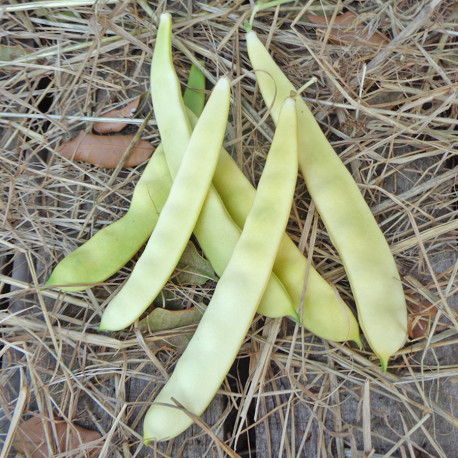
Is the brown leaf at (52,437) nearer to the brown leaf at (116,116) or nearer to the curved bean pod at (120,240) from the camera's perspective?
the curved bean pod at (120,240)

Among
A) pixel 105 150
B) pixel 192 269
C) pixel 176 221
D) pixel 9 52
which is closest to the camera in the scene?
pixel 176 221

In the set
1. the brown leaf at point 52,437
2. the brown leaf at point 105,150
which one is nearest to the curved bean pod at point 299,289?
the brown leaf at point 105,150

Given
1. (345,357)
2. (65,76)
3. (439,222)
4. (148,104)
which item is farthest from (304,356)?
(65,76)

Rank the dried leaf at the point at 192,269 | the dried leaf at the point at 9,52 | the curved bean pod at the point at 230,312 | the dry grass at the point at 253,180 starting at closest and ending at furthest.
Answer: the curved bean pod at the point at 230,312, the dry grass at the point at 253,180, the dried leaf at the point at 192,269, the dried leaf at the point at 9,52

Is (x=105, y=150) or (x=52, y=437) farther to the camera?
(x=105, y=150)

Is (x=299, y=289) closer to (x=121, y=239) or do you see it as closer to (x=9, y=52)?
(x=121, y=239)

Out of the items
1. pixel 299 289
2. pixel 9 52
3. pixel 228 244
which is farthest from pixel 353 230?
pixel 9 52
